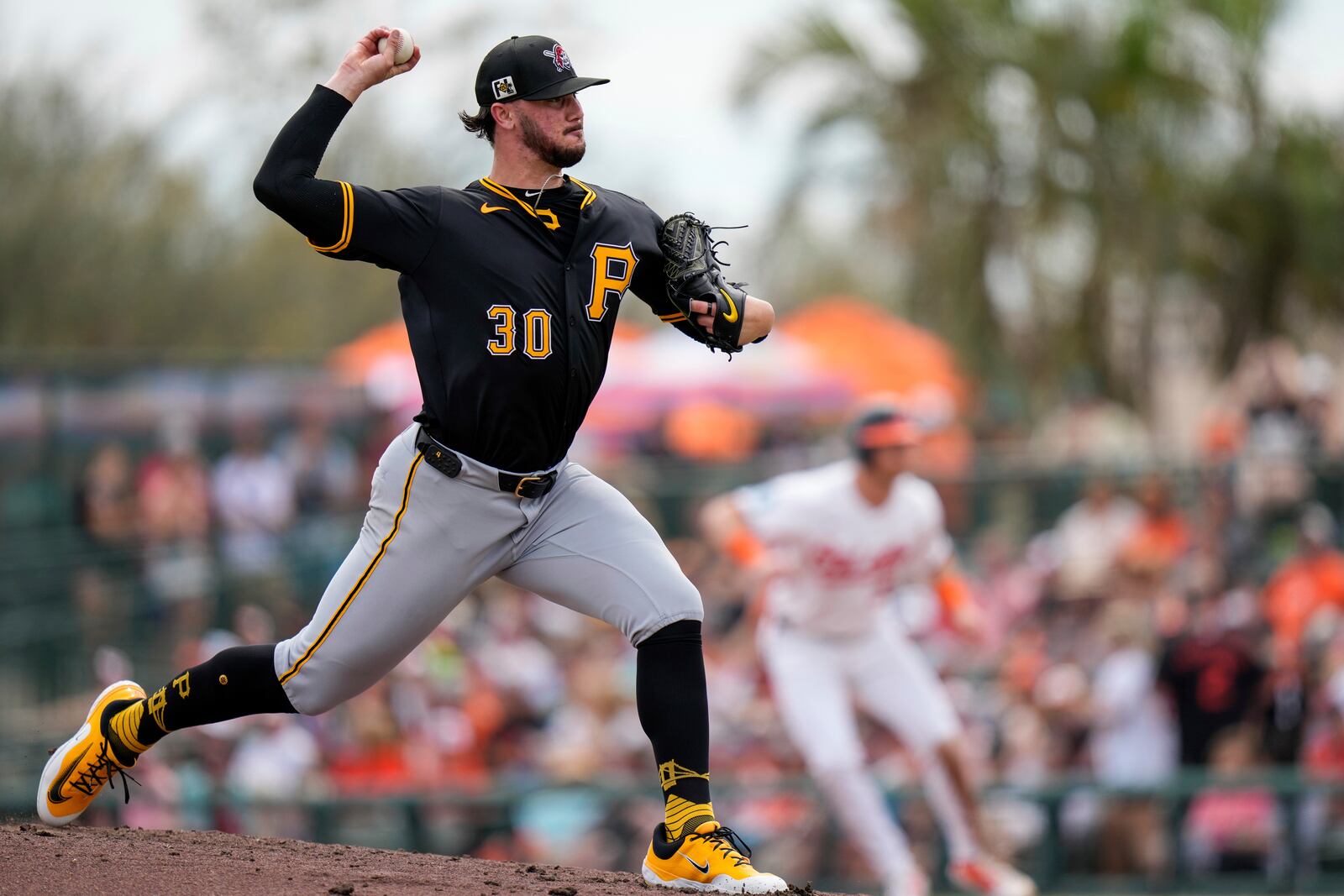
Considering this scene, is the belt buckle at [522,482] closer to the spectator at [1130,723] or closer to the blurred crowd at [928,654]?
the blurred crowd at [928,654]

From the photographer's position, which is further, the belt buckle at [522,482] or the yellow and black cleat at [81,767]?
the yellow and black cleat at [81,767]

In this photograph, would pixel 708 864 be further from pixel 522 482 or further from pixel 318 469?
pixel 318 469

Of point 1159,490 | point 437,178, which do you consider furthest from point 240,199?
point 1159,490

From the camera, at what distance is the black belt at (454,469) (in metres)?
4.58

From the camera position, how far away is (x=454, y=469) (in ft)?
15.0

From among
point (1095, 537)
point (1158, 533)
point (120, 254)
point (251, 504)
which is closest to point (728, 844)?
point (1158, 533)

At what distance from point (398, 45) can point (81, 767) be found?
7.92 feet

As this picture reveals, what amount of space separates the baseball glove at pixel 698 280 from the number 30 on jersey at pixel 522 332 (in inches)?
19.5

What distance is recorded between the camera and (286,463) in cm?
1555

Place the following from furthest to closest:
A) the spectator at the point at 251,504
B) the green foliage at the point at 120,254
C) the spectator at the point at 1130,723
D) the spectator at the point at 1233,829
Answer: the green foliage at the point at 120,254
the spectator at the point at 251,504
the spectator at the point at 1130,723
the spectator at the point at 1233,829

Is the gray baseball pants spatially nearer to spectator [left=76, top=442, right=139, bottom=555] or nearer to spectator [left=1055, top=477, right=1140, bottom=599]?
spectator [left=1055, top=477, right=1140, bottom=599]

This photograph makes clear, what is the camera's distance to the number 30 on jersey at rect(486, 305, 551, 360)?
14.7 feet

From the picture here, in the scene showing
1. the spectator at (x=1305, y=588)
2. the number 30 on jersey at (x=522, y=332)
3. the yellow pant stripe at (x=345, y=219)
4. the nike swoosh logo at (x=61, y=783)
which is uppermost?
the yellow pant stripe at (x=345, y=219)

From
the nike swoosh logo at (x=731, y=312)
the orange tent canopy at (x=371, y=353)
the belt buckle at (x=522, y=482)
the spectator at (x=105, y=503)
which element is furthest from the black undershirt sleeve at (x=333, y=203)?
the orange tent canopy at (x=371, y=353)
